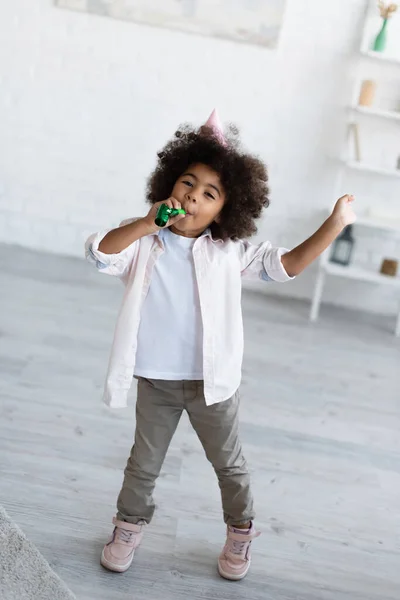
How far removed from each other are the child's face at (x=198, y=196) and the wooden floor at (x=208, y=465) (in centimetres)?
73

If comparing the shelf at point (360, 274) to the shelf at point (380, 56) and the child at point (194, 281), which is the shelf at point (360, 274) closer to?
the shelf at point (380, 56)

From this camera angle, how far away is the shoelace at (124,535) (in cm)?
147

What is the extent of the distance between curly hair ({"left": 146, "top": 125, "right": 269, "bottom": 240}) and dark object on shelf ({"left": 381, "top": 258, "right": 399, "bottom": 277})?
2.09 meters

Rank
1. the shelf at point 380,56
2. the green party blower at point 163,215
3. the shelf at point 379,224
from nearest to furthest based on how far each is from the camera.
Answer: the green party blower at point 163,215, the shelf at point 380,56, the shelf at point 379,224

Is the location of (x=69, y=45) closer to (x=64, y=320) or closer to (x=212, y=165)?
(x=64, y=320)

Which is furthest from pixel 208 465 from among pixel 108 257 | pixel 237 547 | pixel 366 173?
pixel 366 173

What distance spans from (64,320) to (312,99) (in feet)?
5.26

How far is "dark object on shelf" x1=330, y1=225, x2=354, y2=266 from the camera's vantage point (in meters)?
3.34

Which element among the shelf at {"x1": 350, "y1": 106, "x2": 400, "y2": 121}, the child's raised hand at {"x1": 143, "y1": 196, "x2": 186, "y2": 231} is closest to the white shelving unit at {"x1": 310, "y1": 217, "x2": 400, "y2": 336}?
the shelf at {"x1": 350, "y1": 106, "x2": 400, "y2": 121}

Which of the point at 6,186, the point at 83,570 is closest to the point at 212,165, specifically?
the point at 83,570

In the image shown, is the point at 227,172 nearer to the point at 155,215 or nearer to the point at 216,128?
the point at 216,128

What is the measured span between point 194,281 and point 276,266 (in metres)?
0.17

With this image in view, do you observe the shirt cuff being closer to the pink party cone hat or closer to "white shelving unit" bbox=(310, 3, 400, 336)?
the pink party cone hat

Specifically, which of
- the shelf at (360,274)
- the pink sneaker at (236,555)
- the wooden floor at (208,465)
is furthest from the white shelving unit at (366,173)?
the pink sneaker at (236,555)
